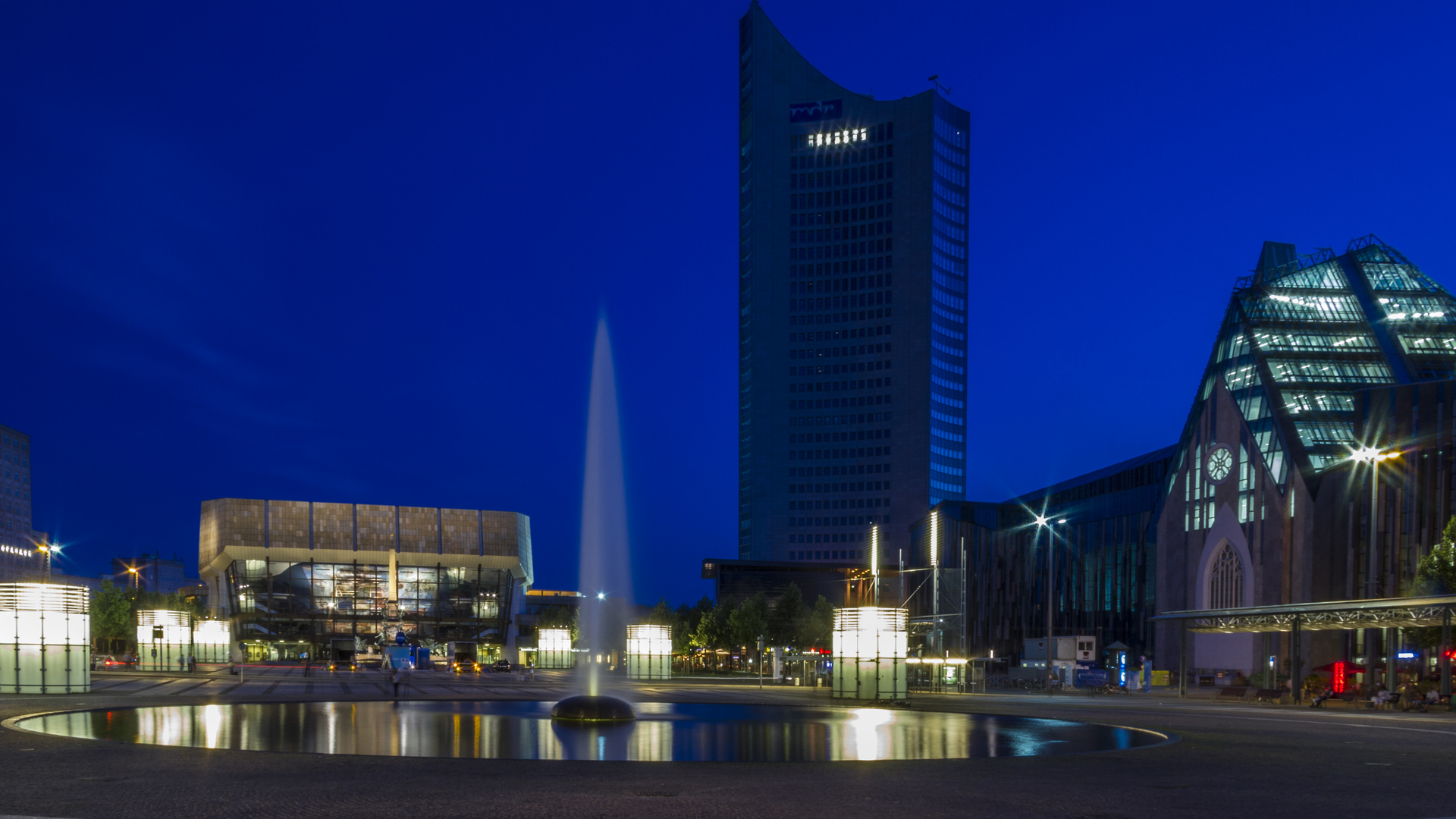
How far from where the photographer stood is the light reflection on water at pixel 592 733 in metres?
24.1

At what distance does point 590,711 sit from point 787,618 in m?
84.1

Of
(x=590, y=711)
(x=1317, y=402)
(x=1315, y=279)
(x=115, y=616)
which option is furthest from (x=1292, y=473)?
(x=115, y=616)

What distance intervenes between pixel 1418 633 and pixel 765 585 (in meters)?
143

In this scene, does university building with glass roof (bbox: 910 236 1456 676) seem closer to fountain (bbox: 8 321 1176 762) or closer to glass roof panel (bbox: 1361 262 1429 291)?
glass roof panel (bbox: 1361 262 1429 291)

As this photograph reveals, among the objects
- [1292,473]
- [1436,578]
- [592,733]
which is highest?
[1292,473]

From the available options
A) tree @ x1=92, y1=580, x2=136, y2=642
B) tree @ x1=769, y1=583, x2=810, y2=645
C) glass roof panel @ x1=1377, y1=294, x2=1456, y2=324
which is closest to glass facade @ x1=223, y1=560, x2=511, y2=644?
tree @ x1=92, y1=580, x2=136, y2=642

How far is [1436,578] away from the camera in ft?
184

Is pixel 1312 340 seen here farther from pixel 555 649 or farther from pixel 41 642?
pixel 41 642

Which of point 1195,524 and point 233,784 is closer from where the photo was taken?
point 233,784

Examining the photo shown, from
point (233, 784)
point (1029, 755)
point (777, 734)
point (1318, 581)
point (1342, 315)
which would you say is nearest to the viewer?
point (233, 784)

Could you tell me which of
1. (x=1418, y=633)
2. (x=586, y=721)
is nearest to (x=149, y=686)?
(x=586, y=721)

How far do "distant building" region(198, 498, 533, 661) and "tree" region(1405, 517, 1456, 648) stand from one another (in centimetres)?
11950

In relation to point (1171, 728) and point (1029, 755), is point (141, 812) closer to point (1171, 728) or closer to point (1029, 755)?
point (1029, 755)

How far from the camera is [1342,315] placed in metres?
87.7
